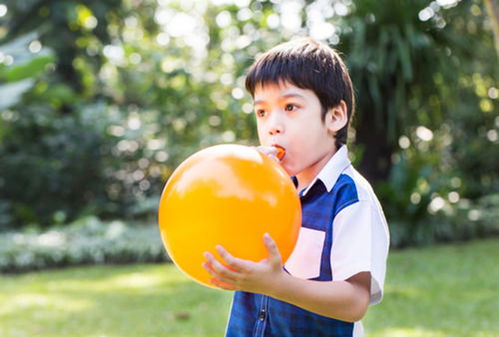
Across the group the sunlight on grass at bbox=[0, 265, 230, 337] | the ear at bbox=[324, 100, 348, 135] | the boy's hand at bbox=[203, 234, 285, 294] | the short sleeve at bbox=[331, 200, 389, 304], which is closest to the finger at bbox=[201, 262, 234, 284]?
the boy's hand at bbox=[203, 234, 285, 294]

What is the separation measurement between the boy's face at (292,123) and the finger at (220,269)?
41 cm

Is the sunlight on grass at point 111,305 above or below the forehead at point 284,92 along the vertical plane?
below

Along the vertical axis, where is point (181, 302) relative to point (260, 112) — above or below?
below

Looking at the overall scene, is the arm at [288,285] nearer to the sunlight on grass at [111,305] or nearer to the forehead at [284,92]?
the forehead at [284,92]

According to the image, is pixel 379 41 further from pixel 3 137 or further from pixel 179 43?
pixel 3 137

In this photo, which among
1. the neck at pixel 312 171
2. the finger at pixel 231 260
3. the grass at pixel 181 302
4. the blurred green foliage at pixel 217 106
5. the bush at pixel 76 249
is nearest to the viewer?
the finger at pixel 231 260

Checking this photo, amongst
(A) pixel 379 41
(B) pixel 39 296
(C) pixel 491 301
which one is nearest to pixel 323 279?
(C) pixel 491 301

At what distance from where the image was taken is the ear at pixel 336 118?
170 centimetres

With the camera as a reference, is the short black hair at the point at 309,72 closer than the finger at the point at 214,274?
No

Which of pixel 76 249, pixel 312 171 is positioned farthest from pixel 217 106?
pixel 312 171

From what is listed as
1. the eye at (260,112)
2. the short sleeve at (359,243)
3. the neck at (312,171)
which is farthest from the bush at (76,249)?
the short sleeve at (359,243)

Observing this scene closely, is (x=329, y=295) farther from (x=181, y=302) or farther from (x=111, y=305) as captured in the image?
(x=111, y=305)

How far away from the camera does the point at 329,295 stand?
1.47 meters

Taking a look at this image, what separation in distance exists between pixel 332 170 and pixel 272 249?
1.21 ft
